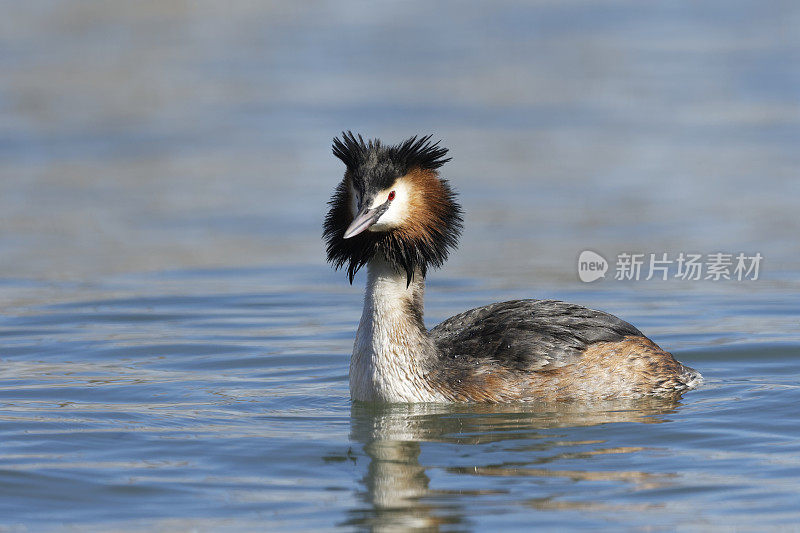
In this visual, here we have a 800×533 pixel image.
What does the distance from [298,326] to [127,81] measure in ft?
43.7

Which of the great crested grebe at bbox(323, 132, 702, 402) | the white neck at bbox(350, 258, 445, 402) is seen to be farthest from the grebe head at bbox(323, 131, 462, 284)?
the white neck at bbox(350, 258, 445, 402)

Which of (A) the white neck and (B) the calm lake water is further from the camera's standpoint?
(A) the white neck

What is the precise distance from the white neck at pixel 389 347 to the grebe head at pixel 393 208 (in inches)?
6.2

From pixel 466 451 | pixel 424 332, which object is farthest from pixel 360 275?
pixel 466 451

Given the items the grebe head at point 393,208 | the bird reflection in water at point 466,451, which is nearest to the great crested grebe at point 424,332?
the grebe head at point 393,208

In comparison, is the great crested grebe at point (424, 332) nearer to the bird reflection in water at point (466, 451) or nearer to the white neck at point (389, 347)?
the white neck at point (389, 347)

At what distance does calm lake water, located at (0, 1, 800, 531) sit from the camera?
339 inches

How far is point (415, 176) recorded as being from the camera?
34.6ft

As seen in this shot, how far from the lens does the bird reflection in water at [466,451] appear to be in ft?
26.8

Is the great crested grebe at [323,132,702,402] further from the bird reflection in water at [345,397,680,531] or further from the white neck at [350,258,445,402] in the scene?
the bird reflection in water at [345,397,680,531]

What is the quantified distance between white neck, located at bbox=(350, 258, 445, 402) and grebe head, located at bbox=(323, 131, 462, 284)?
158mm

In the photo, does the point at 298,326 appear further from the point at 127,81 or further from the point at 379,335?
the point at 127,81

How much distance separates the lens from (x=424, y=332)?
1086 cm

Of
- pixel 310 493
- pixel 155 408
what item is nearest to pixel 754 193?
pixel 155 408
